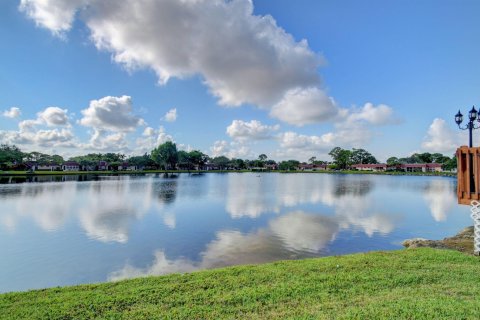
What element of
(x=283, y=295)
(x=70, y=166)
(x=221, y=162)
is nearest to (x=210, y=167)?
(x=221, y=162)

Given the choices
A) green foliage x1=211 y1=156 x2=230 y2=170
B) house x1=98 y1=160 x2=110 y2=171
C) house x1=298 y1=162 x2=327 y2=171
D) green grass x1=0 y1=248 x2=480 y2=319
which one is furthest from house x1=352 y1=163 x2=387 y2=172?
green grass x1=0 y1=248 x2=480 y2=319

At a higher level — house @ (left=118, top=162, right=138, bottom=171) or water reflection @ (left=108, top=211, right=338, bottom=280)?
house @ (left=118, top=162, right=138, bottom=171)

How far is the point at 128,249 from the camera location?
12742 mm

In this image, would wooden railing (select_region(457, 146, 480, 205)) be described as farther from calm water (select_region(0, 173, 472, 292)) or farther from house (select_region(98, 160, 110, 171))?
house (select_region(98, 160, 110, 171))

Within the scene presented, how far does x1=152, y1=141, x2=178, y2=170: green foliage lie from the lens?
4446 inches

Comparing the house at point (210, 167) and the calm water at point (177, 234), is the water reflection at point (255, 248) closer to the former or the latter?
the calm water at point (177, 234)

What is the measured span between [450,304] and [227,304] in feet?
13.1

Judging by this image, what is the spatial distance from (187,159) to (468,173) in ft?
414

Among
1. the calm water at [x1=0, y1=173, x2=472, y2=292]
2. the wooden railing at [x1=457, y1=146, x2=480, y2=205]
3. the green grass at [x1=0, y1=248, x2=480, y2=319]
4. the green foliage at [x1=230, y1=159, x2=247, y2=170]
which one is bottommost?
the calm water at [x1=0, y1=173, x2=472, y2=292]

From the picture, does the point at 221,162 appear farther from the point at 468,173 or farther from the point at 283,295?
the point at 283,295

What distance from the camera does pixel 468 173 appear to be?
9.47 metres

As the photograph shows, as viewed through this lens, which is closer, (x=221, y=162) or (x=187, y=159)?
(x=187, y=159)

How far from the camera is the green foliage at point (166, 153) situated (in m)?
113

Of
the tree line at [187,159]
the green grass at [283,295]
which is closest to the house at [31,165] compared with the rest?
the tree line at [187,159]
